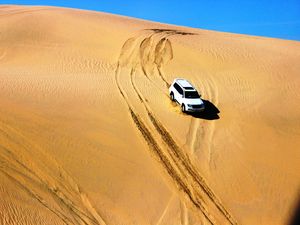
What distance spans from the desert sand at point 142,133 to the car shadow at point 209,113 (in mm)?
78

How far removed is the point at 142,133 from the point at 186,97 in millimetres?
4131

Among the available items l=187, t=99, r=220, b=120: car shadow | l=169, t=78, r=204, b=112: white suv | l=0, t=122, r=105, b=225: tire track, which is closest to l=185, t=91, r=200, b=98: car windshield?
l=169, t=78, r=204, b=112: white suv

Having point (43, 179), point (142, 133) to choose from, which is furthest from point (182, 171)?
point (43, 179)

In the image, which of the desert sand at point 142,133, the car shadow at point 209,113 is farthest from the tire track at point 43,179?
the car shadow at point 209,113

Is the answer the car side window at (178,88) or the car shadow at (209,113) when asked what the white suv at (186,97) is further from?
the car shadow at (209,113)

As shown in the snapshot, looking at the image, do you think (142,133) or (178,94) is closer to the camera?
(142,133)

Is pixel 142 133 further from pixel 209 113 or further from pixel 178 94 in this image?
pixel 209 113

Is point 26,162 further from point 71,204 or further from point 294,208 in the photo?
point 294,208

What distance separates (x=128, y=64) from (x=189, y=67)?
451cm

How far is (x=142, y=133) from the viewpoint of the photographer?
65.7 ft

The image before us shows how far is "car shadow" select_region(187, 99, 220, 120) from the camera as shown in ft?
74.1

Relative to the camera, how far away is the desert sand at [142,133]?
→ 15211 mm

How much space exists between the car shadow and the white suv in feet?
1.29

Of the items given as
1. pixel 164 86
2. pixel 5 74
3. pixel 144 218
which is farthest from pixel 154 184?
pixel 5 74
